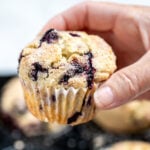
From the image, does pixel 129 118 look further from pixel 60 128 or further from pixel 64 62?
pixel 64 62

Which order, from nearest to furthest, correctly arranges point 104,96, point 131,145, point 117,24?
point 104,96
point 117,24
point 131,145

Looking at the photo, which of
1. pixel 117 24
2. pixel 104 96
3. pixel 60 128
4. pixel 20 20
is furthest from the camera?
pixel 20 20

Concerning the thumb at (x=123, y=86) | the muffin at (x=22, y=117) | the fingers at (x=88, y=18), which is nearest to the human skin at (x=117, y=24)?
the fingers at (x=88, y=18)

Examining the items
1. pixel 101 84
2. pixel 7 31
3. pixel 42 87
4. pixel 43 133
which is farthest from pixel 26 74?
pixel 7 31

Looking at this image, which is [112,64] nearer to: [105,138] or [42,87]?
[42,87]

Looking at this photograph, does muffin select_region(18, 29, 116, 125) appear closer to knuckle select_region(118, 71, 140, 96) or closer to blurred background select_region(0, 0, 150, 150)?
knuckle select_region(118, 71, 140, 96)

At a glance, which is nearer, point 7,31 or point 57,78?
point 57,78

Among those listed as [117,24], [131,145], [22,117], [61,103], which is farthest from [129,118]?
[61,103]
